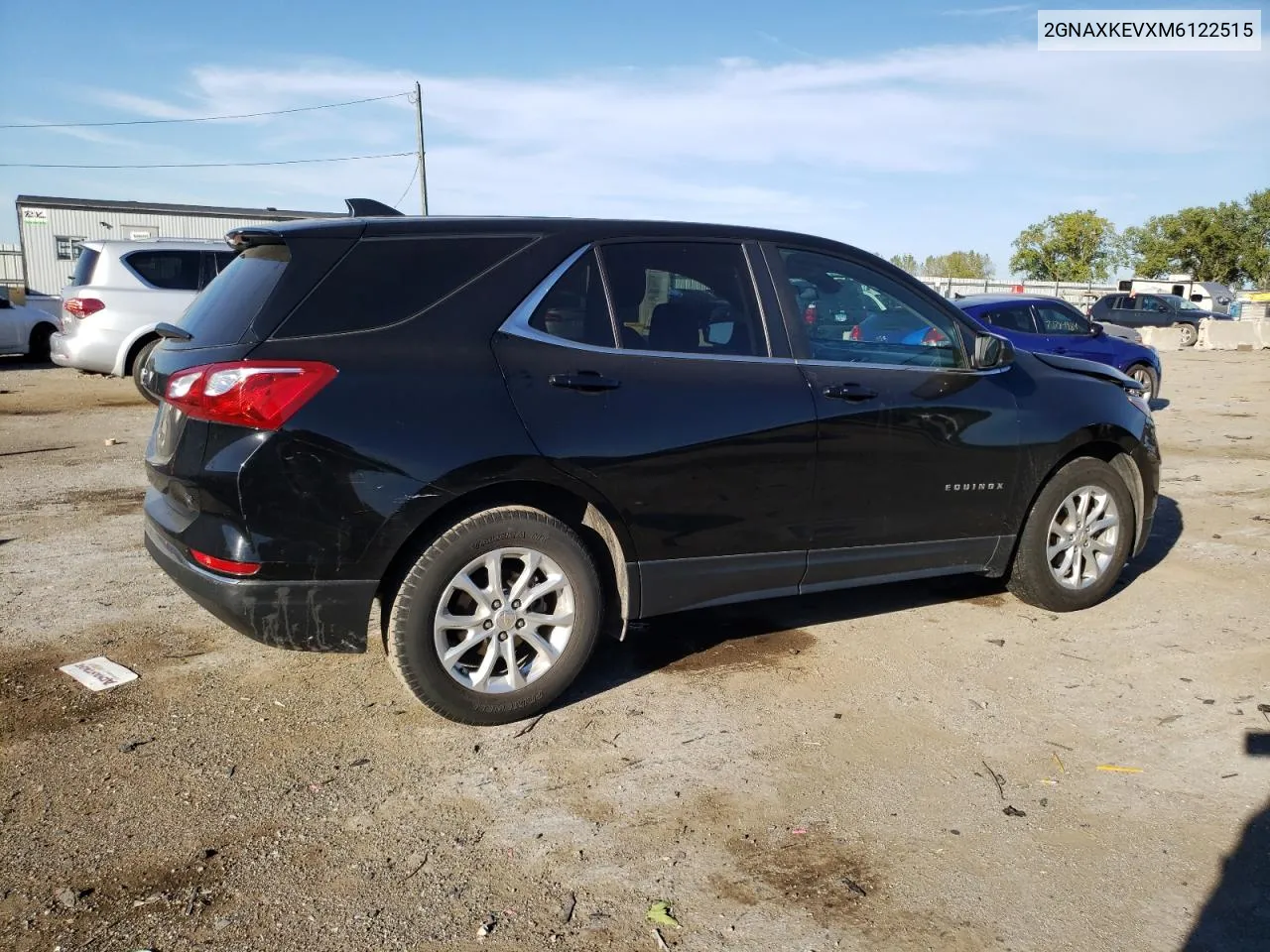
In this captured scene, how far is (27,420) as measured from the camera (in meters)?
11.4

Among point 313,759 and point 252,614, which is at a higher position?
point 252,614

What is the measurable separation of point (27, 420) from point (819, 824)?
1112cm

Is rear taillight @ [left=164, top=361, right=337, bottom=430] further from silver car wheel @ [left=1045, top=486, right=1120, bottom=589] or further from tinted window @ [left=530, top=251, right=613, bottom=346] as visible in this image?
silver car wheel @ [left=1045, top=486, right=1120, bottom=589]

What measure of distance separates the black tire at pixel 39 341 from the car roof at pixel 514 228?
57.0 ft

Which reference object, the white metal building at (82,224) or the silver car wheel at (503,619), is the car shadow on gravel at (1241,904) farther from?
the white metal building at (82,224)

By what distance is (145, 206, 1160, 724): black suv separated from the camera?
345 cm

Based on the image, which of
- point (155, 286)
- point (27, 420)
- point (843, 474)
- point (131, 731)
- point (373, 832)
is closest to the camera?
point (373, 832)

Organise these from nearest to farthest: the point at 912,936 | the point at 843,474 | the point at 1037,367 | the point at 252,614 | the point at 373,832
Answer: the point at 912,936 → the point at 373,832 → the point at 252,614 → the point at 843,474 → the point at 1037,367

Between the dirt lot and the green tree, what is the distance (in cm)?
6962

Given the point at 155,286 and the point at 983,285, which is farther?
the point at 983,285

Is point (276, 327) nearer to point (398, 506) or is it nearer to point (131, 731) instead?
point (398, 506)

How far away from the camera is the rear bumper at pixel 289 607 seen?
3.45 metres

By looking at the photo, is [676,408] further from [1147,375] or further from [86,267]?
[1147,375]

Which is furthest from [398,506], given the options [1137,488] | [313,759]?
[1137,488]
